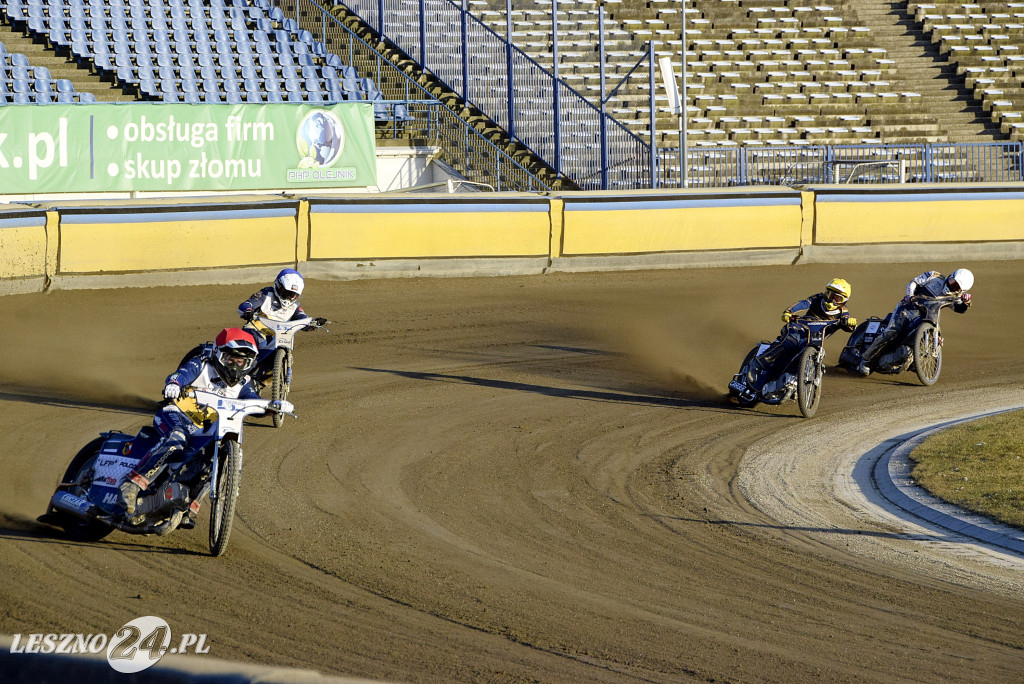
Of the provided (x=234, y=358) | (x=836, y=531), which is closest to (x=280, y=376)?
(x=234, y=358)

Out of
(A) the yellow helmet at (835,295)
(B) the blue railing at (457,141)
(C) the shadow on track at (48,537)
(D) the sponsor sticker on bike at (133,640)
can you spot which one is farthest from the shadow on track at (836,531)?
(B) the blue railing at (457,141)

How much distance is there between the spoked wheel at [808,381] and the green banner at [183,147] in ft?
43.9

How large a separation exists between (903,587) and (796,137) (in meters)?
27.3

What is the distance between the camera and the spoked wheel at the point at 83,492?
9062 millimetres

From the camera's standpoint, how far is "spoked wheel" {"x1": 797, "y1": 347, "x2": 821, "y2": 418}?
542 inches

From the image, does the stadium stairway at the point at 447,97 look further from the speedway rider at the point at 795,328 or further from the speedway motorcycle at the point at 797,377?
the speedway motorcycle at the point at 797,377

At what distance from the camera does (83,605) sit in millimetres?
7703

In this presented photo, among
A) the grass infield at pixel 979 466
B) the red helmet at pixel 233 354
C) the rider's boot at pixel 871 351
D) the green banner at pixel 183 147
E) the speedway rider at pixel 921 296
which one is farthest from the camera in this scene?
the green banner at pixel 183 147

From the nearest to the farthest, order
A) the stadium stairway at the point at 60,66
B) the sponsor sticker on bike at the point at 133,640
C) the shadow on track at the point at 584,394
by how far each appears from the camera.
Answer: the sponsor sticker on bike at the point at 133,640 → the shadow on track at the point at 584,394 → the stadium stairway at the point at 60,66

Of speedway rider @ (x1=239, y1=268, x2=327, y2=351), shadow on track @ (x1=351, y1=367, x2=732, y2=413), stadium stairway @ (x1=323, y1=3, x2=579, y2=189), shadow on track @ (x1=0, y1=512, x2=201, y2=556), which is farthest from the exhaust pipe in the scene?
stadium stairway @ (x1=323, y1=3, x2=579, y2=189)

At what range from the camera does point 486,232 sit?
899 inches

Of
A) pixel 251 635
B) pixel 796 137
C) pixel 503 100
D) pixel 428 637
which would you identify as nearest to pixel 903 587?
pixel 428 637

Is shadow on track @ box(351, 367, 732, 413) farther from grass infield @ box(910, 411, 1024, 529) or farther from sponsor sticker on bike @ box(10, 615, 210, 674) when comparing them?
sponsor sticker on bike @ box(10, 615, 210, 674)

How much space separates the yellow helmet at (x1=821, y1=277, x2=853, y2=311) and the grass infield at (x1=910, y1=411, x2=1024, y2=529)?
1.97 m
